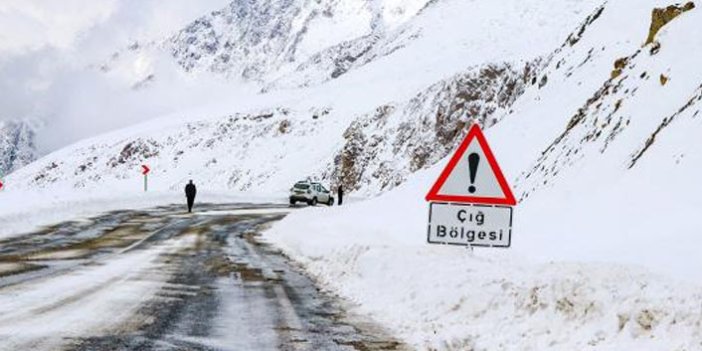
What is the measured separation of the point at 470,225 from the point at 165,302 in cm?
378

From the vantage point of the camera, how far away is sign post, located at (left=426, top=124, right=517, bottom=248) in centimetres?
872

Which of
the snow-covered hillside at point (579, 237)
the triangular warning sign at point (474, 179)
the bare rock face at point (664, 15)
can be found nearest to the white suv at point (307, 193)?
the snow-covered hillside at point (579, 237)

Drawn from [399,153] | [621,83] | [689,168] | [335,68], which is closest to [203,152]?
[399,153]

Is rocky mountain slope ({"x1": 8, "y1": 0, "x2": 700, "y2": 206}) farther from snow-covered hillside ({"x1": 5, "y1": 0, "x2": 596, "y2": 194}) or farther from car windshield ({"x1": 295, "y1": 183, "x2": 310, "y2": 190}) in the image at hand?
car windshield ({"x1": 295, "y1": 183, "x2": 310, "y2": 190})

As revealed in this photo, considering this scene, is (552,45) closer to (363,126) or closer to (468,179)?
(363,126)

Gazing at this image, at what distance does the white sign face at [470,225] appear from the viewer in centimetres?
879

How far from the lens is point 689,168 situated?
1116 centimetres

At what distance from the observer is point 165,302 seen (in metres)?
9.67

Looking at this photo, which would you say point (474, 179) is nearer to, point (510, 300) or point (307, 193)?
point (510, 300)

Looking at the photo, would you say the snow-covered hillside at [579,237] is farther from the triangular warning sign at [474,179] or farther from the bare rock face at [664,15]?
the triangular warning sign at [474,179]

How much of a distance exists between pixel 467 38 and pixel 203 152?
1381 inches

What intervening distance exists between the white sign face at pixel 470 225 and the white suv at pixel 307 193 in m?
38.6

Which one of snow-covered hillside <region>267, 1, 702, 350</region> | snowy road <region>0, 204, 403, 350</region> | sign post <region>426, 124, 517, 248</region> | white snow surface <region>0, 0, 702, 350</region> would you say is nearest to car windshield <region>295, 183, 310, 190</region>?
white snow surface <region>0, 0, 702, 350</region>

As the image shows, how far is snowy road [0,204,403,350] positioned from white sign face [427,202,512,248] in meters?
1.31
